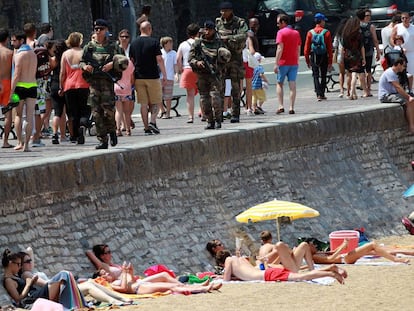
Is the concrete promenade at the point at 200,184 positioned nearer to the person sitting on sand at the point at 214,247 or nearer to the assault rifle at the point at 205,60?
the person sitting on sand at the point at 214,247

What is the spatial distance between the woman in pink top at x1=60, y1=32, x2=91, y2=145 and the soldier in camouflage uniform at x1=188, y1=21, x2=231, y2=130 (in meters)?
1.62

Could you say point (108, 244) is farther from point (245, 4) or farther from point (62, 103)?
point (245, 4)

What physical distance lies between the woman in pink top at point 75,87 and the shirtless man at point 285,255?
3.40m

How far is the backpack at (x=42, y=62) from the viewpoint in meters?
23.1

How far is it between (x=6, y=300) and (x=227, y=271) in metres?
3.49

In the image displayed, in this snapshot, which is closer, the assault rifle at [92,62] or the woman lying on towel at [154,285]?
the woman lying on towel at [154,285]

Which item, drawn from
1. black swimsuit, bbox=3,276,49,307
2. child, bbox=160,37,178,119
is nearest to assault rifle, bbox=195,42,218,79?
child, bbox=160,37,178,119

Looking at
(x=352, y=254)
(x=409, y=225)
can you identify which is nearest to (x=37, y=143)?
(x=352, y=254)

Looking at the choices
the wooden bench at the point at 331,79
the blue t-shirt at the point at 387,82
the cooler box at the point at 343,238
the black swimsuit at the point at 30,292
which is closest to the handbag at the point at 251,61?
the blue t-shirt at the point at 387,82

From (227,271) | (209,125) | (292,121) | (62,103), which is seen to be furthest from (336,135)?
(227,271)

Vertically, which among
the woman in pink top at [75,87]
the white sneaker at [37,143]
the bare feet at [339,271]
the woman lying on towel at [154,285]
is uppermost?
the woman in pink top at [75,87]

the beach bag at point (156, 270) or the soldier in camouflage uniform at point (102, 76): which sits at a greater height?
the soldier in camouflage uniform at point (102, 76)

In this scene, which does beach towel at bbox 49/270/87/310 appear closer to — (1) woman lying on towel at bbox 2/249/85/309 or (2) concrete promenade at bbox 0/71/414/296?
(1) woman lying on towel at bbox 2/249/85/309

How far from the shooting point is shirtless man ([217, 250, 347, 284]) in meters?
19.6
